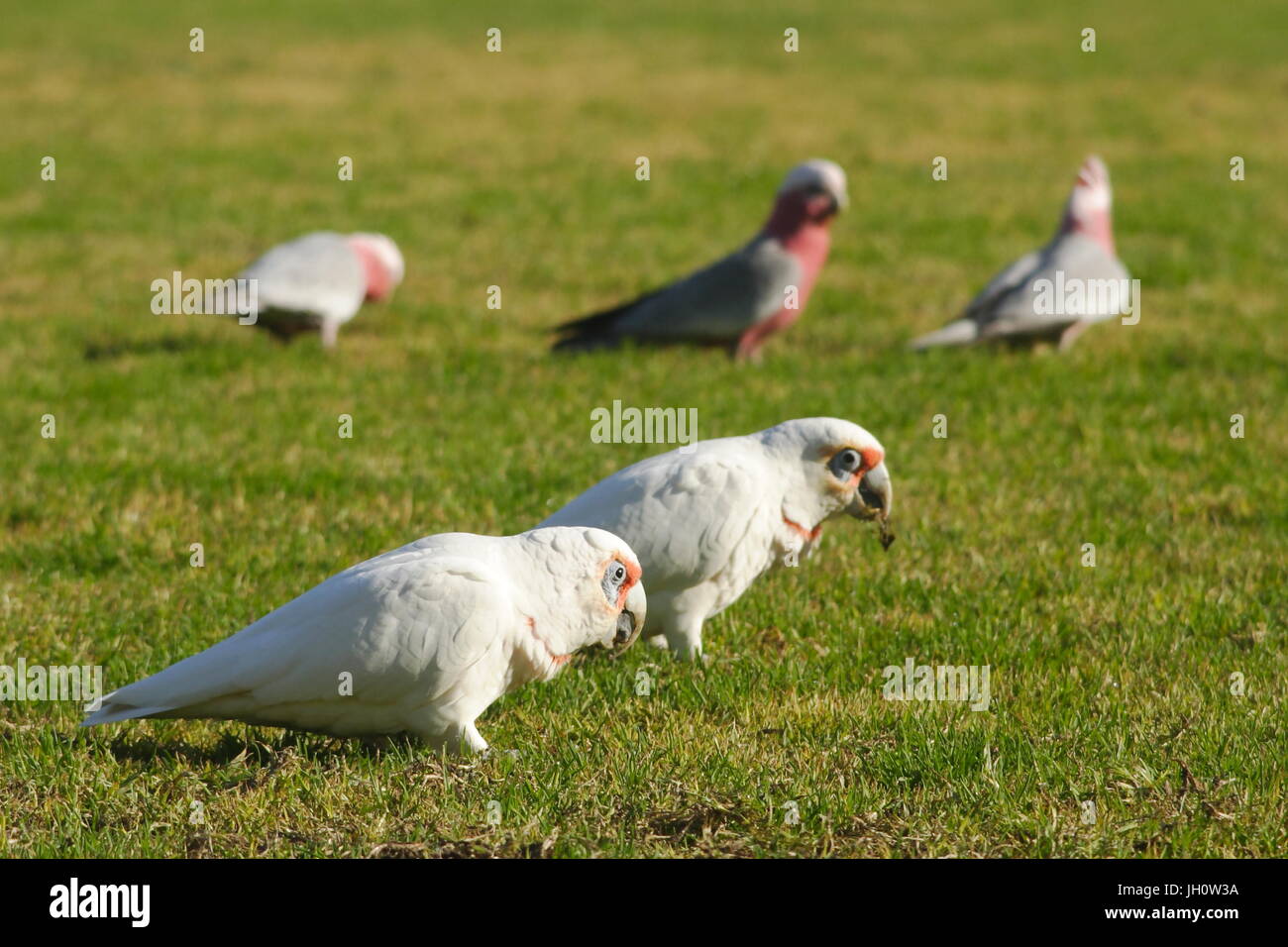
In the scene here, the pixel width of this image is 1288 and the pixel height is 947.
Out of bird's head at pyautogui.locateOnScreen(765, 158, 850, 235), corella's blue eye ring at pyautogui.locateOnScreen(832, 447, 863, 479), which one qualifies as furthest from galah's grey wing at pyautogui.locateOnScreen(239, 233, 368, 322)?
corella's blue eye ring at pyautogui.locateOnScreen(832, 447, 863, 479)

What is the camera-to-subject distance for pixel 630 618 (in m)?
3.88

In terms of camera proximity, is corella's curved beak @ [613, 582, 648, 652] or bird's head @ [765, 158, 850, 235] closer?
corella's curved beak @ [613, 582, 648, 652]

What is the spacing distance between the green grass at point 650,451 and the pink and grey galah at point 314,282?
212 millimetres

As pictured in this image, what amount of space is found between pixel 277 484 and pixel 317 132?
11427mm

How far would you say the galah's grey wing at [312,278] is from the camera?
830cm

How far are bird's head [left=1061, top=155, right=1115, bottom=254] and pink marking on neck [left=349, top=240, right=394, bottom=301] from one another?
14.8ft

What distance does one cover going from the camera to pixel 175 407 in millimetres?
7445

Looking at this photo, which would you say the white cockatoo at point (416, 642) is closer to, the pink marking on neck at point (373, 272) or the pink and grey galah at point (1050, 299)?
the pink and grey galah at point (1050, 299)

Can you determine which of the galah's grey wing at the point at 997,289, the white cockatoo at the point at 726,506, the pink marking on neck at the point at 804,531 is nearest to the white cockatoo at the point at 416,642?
the white cockatoo at the point at 726,506

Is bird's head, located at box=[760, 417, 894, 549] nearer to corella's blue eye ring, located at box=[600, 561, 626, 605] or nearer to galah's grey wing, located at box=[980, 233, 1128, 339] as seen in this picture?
corella's blue eye ring, located at box=[600, 561, 626, 605]

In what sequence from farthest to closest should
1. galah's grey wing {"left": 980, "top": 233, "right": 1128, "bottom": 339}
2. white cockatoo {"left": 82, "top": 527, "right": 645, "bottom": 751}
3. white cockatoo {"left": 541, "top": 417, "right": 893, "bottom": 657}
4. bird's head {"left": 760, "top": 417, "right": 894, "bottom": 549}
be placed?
galah's grey wing {"left": 980, "top": 233, "right": 1128, "bottom": 339}
bird's head {"left": 760, "top": 417, "right": 894, "bottom": 549}
white cockatoo {"left": 541, "top": 417, "right": 893, "bottom": 657}
white cockatoo {"left": 82, "top": 527, "right": 645, "bottom": 751}

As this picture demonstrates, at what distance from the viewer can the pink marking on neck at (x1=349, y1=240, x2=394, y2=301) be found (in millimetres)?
9016
